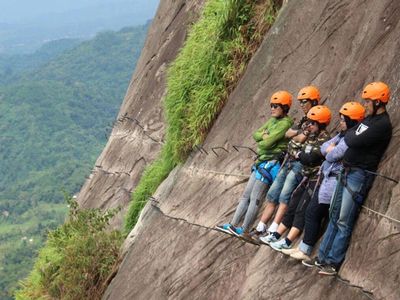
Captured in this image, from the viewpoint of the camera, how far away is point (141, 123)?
16.3m

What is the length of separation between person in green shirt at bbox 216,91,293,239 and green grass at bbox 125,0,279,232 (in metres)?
2.62

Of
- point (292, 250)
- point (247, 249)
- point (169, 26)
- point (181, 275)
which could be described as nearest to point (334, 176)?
point (292, 250)

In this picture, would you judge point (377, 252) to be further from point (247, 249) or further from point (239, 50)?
point (239, 50)

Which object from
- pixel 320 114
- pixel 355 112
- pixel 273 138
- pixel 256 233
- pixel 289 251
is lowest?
pixel 256 233

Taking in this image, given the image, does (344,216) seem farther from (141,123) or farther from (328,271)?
(141,123)

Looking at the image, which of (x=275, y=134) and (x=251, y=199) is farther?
(x=251, y=199)

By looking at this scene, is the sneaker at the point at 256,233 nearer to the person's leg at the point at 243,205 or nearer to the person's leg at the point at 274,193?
the person's leg at the point at 274,193

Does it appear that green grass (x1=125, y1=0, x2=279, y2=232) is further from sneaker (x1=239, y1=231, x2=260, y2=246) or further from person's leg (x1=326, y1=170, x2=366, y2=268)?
person's leg (x1=326, y1=170, x2=366, y2=268)

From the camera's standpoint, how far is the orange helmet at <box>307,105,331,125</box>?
299 inches

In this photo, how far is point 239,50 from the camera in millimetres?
11195

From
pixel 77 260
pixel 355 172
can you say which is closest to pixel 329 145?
pixel 355 172

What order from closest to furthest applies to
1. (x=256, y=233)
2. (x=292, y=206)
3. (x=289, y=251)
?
(x=289, y=251) < (x=292, y=206) < (x=256, y=233)

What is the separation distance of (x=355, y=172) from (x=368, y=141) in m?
0.40

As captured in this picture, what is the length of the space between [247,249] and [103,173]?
962cm
